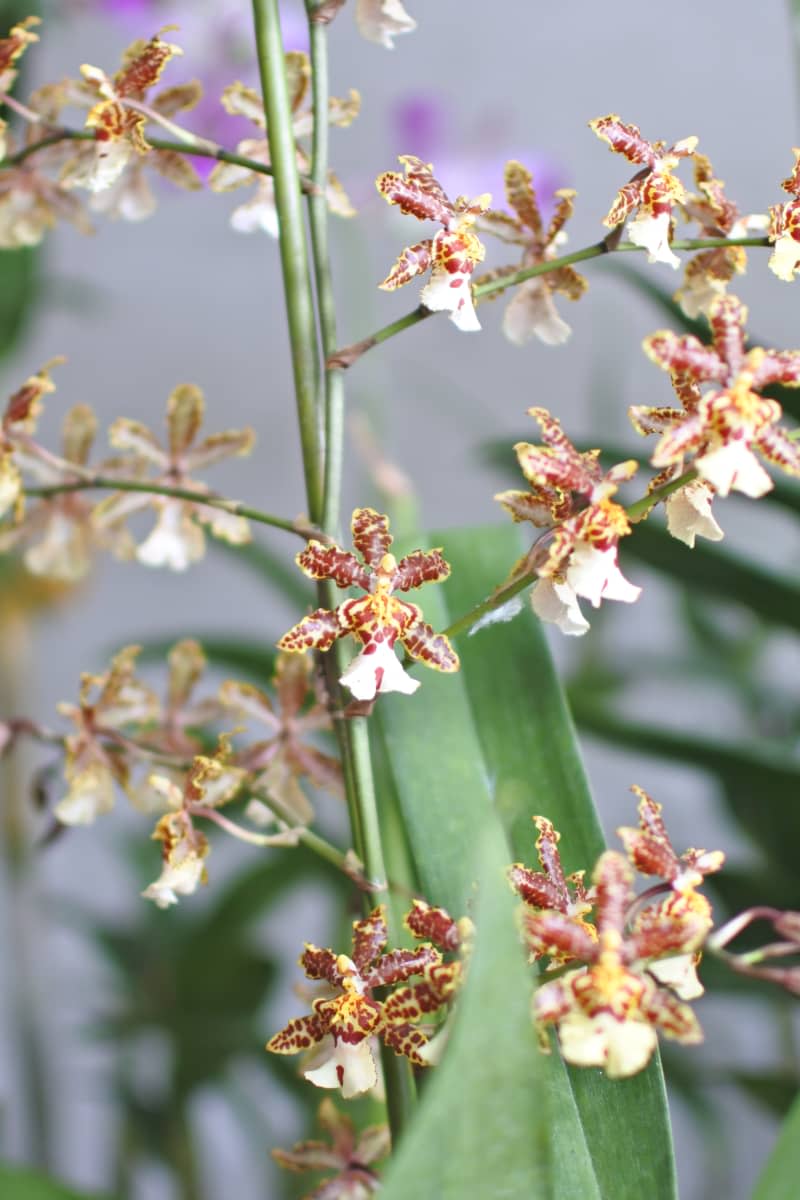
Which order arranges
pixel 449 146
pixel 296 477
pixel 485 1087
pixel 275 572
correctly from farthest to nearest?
1. pixel 296 477
2. pixel 449 146
3. pixel 275 572
4. pixel 485 1087

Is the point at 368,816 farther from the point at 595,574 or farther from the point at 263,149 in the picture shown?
the point at 263,149

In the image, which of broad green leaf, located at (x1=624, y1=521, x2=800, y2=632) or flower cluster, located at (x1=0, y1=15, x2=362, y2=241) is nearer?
flower cluster, located at (x1=0, y1=15, x2=362, y2=241)

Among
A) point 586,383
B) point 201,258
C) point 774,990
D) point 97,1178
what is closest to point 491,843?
point 774,990

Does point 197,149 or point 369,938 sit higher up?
point 197,149

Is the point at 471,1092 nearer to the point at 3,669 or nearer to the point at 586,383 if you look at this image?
the point at 3,669

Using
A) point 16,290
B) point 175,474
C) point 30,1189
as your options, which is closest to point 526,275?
point 175,474

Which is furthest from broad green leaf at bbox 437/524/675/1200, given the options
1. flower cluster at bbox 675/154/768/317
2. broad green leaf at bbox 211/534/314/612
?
broad green leaf at bbox 211/534/314/612

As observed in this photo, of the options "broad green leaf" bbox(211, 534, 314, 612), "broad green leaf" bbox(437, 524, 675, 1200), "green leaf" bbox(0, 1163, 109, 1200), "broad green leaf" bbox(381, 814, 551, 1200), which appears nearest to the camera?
"broad green leaf" bbox(381, 814, 551, 1200)

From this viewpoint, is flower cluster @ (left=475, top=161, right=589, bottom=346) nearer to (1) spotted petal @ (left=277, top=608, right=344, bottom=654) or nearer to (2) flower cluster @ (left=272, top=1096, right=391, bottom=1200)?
(1) spotted petal @ (left=277, top=608, right=344, bottom=654)
